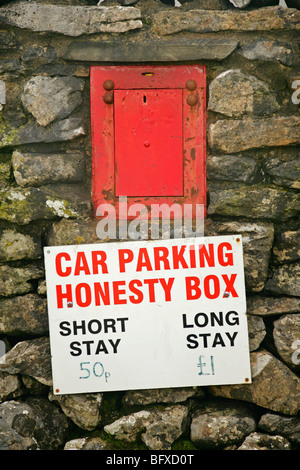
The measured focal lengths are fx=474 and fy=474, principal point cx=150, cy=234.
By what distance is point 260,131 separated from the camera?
2414 millimetres

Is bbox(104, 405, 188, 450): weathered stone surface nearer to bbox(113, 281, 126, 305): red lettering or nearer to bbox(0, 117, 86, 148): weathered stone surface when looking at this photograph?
bbox(113, 281, 126, 305): red lettering

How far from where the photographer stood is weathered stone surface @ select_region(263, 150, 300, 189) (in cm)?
243

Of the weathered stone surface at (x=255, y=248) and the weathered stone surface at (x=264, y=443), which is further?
the weathered stone surface at (x=255, y=248)

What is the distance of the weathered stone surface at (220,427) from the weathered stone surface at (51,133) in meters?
1.55

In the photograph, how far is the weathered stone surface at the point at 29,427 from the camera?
233 cm

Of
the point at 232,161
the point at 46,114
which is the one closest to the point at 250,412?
the point at 232,161

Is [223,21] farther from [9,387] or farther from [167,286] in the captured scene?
[9,387]

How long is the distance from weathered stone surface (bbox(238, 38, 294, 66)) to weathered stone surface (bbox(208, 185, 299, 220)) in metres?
0.66

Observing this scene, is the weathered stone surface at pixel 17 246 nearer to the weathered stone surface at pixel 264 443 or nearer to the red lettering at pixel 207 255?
the red lettering at pixel 207 255

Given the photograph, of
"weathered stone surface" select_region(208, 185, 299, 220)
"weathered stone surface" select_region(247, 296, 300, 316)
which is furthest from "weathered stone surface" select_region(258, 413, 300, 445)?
"weathered stone surface" select_region(208, 185, 299, 220)

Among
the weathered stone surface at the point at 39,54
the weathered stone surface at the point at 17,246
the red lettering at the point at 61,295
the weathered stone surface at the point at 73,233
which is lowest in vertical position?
the red lettering at the point at 61,295

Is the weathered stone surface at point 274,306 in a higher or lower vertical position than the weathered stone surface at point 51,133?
lower

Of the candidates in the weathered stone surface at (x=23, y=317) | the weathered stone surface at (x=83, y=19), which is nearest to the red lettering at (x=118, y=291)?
the weathered stone surface at (x=23, y=317)

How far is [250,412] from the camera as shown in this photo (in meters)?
2.38
